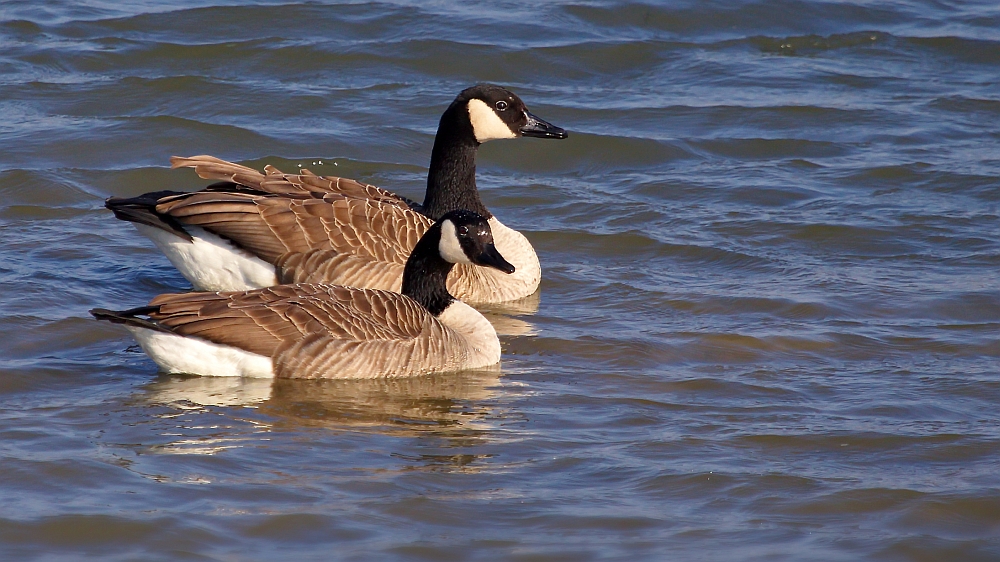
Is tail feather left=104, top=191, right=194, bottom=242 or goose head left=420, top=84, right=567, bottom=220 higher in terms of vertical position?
goose head left=420, top=84, right=567, bottom=220

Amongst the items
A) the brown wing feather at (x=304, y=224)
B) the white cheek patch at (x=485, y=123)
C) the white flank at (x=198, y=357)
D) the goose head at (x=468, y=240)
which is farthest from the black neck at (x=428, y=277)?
the white cheek patch at (x=485, y=123)

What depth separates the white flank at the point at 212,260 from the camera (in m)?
9.45

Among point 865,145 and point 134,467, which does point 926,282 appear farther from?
point 134,467

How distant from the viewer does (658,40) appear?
664 inches

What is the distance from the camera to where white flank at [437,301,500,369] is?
8.30 meters

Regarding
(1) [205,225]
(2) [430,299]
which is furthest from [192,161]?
(2) [430,299]

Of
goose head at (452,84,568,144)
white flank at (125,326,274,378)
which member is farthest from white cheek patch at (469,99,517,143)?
white flank at (125,326,274,378)

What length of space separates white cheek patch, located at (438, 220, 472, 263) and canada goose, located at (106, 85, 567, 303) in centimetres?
116

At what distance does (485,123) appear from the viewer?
10.6 metres

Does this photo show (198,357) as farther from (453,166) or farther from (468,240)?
(453,166)

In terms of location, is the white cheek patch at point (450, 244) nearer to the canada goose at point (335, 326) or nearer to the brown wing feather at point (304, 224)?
the canada goose at point (335, 326)

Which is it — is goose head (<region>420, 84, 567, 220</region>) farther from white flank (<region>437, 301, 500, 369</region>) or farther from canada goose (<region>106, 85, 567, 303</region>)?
white flank (<region>437, 301, 500, 369</region>)

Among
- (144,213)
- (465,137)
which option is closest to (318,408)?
(144,213)

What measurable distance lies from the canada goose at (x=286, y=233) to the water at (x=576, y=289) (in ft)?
1.95
